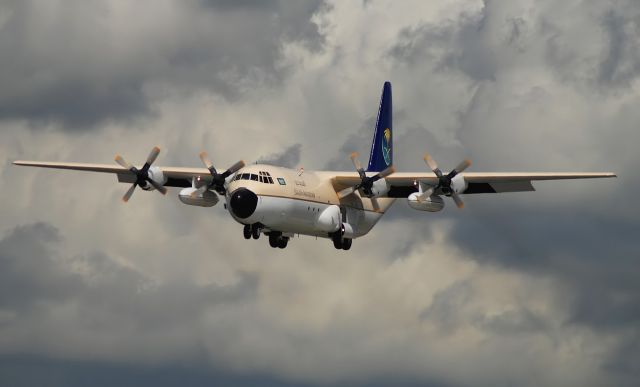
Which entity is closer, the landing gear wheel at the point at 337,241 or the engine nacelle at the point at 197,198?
the engine nacelle at the point at 197,198

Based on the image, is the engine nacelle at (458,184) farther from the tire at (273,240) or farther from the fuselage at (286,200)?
the tire at (273,240)

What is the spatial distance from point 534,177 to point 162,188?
20.5m

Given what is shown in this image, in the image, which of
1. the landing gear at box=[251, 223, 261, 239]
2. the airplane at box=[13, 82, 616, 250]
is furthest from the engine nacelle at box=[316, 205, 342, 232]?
the landing gear at box=[251, 223, 261, 239]

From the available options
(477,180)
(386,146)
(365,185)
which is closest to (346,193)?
(365,185)

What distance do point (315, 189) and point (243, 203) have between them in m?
6.99

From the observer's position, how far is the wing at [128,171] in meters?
76.1

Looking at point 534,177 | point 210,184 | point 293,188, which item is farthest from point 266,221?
point 534,177

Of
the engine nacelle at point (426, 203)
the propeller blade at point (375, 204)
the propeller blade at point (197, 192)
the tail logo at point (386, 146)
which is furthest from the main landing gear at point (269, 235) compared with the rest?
the tail logo at point (386, 146)

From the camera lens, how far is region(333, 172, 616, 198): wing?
72.6 m

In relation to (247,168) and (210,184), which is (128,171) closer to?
(210,184)

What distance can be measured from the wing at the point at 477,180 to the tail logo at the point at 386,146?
326 inches

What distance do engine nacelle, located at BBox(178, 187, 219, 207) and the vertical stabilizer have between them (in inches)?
517

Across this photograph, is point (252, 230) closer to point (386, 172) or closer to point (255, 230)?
point (255, 230)

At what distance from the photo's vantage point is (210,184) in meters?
74.2
